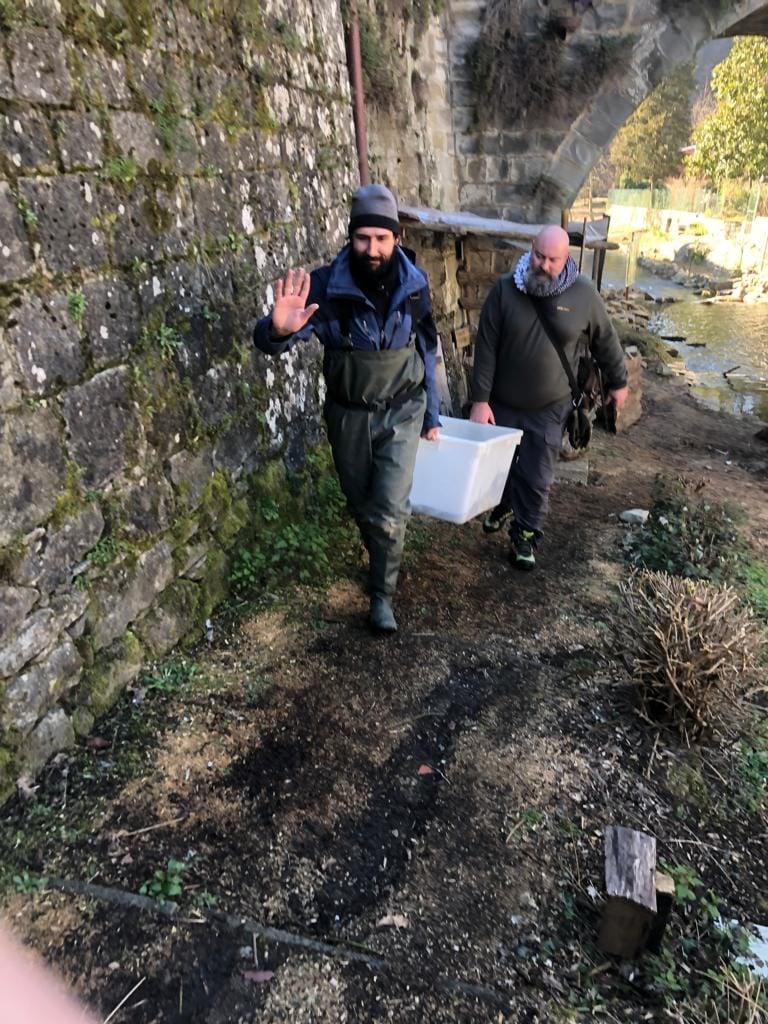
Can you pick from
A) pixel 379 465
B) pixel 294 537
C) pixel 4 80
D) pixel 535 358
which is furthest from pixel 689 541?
pixel 4 80

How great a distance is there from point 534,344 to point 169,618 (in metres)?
2.49

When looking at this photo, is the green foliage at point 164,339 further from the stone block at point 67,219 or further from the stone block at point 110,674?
the stone block at point 110,674

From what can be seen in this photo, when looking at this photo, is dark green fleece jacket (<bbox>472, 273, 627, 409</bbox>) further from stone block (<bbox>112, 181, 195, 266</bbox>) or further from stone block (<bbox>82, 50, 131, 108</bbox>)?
stone block (<bbox>82, 50, 131, 108</bbox>)

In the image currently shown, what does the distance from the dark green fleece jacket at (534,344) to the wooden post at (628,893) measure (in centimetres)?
264

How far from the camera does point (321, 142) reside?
4.48m

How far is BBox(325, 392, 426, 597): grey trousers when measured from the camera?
3357 mm

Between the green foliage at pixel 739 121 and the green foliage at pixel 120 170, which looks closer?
the green foliage at pixel 120 170

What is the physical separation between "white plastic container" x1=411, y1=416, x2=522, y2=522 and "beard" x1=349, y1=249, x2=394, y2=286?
929 millimetres

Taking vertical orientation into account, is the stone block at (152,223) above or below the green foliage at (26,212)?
below

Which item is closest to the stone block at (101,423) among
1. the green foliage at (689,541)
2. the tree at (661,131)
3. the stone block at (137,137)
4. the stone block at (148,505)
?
the stone block at (148,505)

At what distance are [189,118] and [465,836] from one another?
317cm

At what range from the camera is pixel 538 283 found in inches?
156

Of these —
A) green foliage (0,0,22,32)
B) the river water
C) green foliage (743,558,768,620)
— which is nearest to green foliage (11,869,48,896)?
green foliage (0,0,22,32)

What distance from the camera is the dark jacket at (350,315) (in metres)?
3.12
